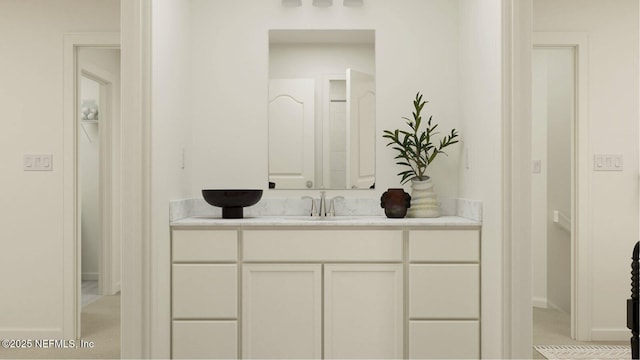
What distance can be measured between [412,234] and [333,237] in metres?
0.44

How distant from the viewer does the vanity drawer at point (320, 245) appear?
316 cm

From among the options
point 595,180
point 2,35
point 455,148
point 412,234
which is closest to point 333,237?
point 412,234

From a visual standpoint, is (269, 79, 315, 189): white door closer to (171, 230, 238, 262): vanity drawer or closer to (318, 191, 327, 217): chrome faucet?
(318, 191, 327, 217): chrome faucet

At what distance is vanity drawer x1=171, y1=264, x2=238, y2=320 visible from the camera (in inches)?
124

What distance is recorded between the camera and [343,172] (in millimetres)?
3727

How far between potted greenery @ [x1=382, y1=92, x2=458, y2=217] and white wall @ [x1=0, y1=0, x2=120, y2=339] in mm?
2117

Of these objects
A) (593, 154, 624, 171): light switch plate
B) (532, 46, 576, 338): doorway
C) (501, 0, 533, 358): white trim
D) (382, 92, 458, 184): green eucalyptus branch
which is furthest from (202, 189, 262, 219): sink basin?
(532, 46, 576, 338): doorway

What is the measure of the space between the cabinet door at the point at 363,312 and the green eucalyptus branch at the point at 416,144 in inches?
29.2

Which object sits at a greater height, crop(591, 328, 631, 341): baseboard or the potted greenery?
the potted greenery

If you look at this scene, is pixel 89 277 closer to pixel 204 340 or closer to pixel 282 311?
pixel 204 340

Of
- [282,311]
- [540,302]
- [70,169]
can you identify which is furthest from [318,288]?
[540,302]

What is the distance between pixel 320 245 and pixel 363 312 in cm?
44

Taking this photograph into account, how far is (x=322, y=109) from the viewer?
12.2ft

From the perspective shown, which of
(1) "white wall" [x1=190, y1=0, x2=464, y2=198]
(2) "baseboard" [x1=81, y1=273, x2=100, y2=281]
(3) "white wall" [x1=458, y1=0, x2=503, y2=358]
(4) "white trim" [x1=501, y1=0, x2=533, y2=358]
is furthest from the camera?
(2) "baseboard" [x1=81, y1=273, x2=100, y2=281]
